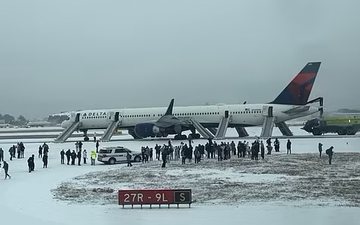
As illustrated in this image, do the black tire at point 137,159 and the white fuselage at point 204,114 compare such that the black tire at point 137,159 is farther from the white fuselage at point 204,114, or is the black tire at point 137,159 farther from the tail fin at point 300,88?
the tail fin at point 300,88

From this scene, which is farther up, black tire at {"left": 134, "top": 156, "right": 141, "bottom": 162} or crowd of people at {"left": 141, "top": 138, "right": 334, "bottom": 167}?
crowd of people at {"left": 141, "top": 138, "right": 334, "bottom": 167}

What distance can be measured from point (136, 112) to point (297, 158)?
3335cm

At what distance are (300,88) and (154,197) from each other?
46.8m

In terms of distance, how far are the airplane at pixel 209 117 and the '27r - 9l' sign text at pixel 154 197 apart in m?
41.1

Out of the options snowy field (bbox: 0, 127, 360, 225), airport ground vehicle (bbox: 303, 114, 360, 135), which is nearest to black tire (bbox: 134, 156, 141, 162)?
snowy field (bbox: 0, 127, 360, 225)

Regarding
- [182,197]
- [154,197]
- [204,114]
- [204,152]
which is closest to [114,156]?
[204,152]

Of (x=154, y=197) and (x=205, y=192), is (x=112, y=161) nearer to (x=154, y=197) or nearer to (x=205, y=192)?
(x=205, y=192)

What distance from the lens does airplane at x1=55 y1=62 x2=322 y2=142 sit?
6069 cm

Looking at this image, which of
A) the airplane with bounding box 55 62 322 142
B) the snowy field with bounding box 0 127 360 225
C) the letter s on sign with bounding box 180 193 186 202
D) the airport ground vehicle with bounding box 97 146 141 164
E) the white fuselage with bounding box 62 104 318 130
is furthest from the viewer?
the white fuselage with bounding box 62 104 318 130

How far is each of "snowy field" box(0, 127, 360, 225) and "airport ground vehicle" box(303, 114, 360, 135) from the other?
31927 millimetres

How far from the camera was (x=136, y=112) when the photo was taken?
65.8 meters

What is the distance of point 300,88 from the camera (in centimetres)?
6222

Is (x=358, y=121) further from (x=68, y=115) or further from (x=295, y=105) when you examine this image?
(x=68, y=115)

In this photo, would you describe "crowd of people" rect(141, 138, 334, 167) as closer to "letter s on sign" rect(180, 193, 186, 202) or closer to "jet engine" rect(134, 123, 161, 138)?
"letter s on sign" rect(180, 193, 186, 202)
